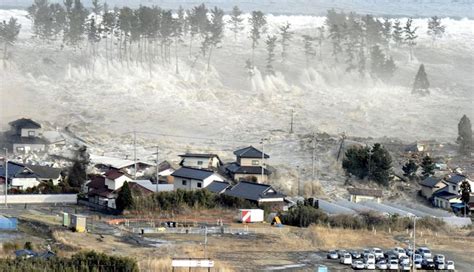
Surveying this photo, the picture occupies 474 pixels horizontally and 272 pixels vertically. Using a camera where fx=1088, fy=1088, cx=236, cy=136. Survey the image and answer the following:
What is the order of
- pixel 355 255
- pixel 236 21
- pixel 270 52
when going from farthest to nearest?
1. pixel 236 21
2. pixel 270 52
3. pixel 355 255

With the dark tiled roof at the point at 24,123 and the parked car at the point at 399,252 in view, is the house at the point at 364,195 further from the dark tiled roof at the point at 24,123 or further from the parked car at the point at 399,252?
the dark tiled roof at the point at 24,123

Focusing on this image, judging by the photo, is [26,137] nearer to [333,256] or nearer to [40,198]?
[40,198]

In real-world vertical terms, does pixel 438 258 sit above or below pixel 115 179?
below

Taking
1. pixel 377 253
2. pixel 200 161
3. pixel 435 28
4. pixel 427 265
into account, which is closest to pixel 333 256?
pixel 377 253

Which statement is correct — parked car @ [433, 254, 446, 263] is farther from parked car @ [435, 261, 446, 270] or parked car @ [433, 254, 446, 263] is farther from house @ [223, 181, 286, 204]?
house @ [223, 181, 286, 204]

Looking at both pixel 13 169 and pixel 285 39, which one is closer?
pixel 13 169

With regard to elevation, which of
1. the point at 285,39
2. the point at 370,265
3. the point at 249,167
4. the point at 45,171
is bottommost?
the point at 370,265

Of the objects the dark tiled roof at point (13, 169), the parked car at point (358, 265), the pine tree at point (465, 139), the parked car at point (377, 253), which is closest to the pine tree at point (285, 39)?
the pine tree at point (465, 139)
